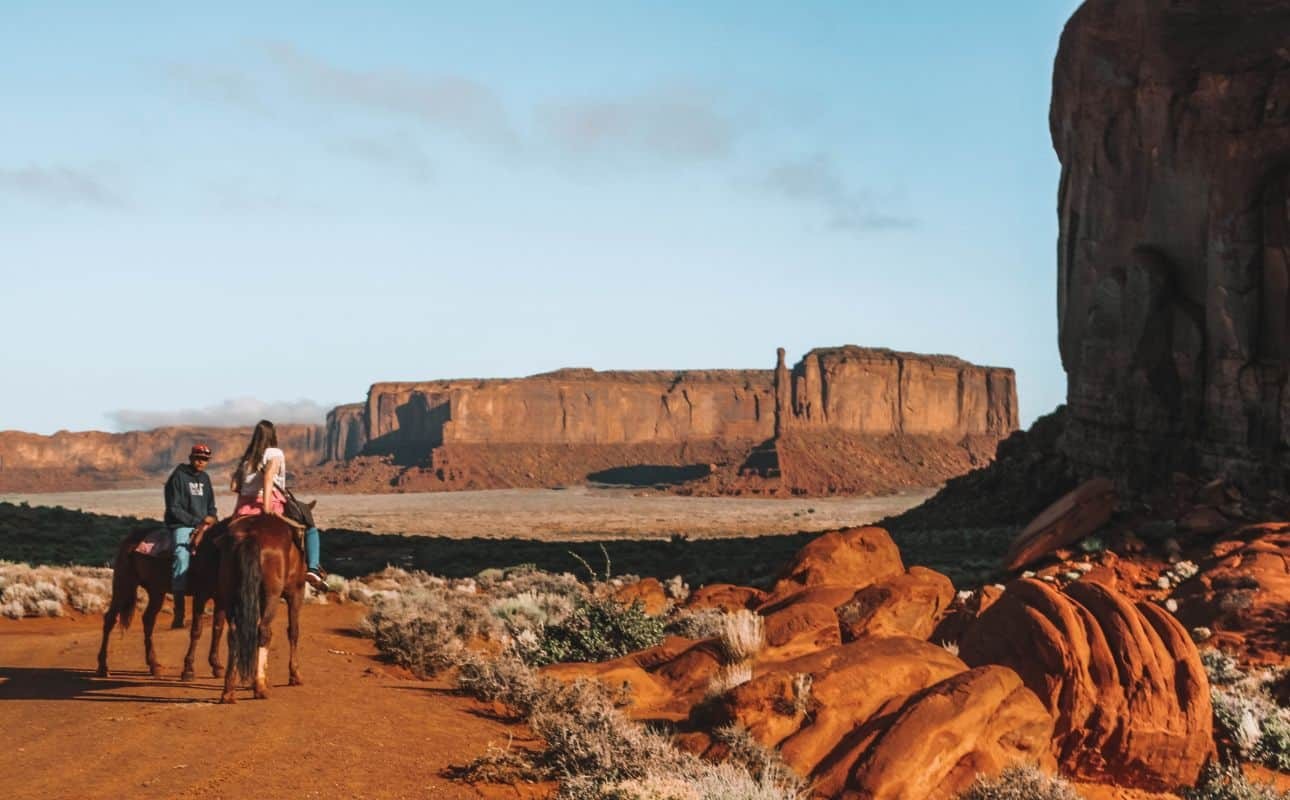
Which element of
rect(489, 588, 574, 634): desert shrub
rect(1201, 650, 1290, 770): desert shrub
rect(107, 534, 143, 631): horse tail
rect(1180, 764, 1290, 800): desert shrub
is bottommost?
rect(1180, 764, 1290, 800): desert shrub

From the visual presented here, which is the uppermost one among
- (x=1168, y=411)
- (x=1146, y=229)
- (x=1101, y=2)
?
(x=1101, y=2)

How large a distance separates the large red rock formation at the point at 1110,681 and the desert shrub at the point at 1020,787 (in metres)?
1.53

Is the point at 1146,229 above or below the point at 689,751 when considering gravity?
above

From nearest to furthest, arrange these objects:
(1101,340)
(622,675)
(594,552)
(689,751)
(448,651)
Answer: (689,751) → (622,675) → (448,651) → (1101,340) → (594,552)

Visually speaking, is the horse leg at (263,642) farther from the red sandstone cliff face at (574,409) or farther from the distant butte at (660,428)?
the red sandstone cliff face at (574,409)

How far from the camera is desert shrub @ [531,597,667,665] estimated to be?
14430 mm

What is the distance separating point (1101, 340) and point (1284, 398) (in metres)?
8.06

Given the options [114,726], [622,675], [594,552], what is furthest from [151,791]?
[594,552]

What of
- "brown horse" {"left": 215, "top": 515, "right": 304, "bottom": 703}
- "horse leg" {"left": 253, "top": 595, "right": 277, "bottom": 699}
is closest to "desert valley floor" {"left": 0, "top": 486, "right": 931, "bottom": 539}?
"brown horse" {"left": 215, "top": 515, "right": 304, "bottom": 703}

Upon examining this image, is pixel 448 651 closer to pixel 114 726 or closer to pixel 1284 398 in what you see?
pixel 114 726

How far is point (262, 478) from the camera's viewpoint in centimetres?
1198

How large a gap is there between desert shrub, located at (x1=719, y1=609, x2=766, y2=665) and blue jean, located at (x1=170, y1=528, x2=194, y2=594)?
5196 mm

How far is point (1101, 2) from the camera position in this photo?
1280 inches

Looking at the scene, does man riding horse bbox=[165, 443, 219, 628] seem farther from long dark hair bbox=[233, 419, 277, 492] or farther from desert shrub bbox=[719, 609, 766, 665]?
desert shrub bbox=[719, 609, 766, 665]
